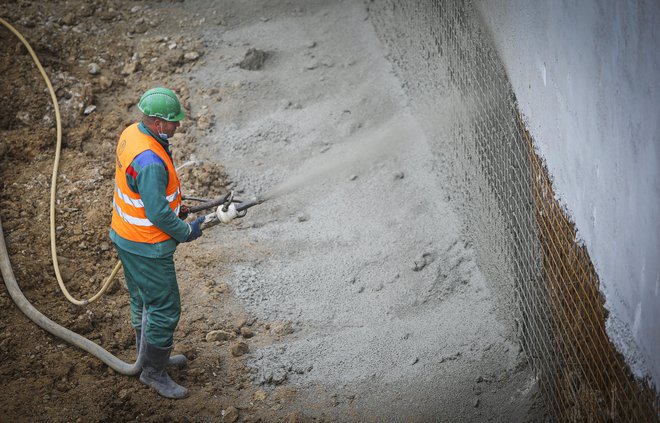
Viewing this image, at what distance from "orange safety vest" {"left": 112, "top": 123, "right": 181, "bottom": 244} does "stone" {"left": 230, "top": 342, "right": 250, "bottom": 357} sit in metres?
1.06

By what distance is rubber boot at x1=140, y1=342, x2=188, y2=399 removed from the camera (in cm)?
472

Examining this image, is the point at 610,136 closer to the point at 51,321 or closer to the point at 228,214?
the point at 228,214

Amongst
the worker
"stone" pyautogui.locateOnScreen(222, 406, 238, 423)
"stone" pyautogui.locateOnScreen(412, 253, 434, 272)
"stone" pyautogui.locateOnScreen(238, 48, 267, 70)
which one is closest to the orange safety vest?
the worker

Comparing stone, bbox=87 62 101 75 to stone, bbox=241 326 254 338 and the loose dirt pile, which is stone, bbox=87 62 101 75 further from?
stone, bbox=241 326 254 338

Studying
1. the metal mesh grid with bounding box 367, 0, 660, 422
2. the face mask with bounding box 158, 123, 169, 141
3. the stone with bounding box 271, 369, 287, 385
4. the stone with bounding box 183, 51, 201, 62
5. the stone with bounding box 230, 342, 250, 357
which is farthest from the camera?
the stone with bounding box 183, 51, 201, 62

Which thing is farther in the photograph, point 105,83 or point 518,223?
point 105,83

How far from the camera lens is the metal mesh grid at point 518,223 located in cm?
370

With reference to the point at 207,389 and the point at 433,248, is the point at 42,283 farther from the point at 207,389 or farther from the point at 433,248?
the point at 433,248

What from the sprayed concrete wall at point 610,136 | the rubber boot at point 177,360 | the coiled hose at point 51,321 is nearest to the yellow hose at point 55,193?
the coiled hose at point 51,321

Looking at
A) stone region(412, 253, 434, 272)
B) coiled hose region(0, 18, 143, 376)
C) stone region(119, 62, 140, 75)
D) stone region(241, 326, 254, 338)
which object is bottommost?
coiled hose region(0, 18, 143, 376)

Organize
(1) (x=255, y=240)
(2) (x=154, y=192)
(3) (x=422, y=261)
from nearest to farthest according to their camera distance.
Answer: (2) (x=154, y=192) < (3) (x=422, y=261) < (1) (x=255, y=240)

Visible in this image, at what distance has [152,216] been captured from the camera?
4207mm

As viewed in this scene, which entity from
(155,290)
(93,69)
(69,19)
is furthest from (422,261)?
(69,19)

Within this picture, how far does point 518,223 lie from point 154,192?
2.21 metres
